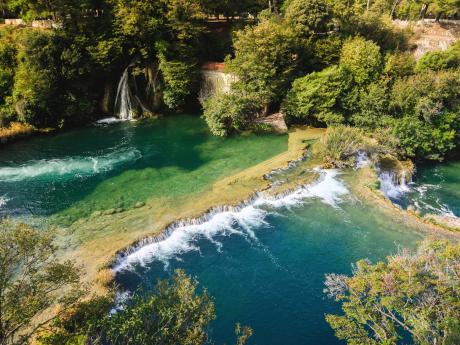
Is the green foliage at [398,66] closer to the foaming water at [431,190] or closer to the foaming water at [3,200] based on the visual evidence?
the foaming water at [431,190]

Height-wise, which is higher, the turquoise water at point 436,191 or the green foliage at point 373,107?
the green foliage at point 373,107

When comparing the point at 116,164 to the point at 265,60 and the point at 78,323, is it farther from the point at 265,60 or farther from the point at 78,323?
the point at 78,323

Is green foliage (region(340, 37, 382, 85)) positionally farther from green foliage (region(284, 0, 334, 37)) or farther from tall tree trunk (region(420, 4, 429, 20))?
tall tree trunk (region(420, 4, 429, 20))

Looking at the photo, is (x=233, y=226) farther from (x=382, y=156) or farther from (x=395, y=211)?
(x=382, y=156)

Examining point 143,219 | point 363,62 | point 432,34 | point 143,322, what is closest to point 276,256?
point 143,219

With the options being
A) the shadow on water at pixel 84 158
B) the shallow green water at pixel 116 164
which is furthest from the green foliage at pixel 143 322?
the shadow on water at pixel 84 158

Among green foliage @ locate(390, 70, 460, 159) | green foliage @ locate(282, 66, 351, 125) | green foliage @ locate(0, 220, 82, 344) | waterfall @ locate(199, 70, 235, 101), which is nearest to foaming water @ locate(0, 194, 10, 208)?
green foliage @ locate(0, 220, 82, 344)

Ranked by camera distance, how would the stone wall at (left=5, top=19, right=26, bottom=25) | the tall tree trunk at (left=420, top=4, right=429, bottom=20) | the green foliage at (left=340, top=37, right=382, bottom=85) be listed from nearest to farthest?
the green foliage at (left=340, top=37, right=382, bottom=85), the stone wall at (left=5, top=19, right=26, bottom=25), the tall tree trunk at (left=420, top=4, right=429, bottom=20)
